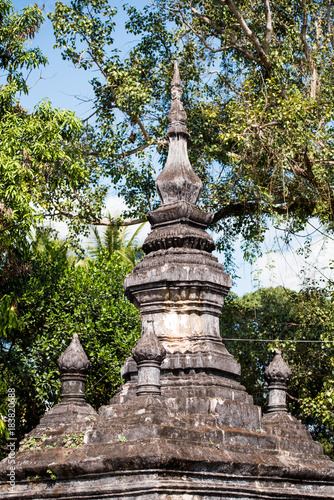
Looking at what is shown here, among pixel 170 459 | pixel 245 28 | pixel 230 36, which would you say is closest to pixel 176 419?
pixel 170 459

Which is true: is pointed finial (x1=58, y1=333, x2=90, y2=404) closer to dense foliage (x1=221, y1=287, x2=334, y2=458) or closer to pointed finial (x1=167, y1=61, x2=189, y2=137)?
pointed finial (x1=167, y1=61, x2=189, y2=137)

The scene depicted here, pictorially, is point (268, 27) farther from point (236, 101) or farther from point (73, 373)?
point (73, 373)

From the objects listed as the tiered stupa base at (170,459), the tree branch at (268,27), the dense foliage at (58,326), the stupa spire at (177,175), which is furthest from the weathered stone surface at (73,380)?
the tree branch at (268,27)

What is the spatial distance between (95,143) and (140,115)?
1.49 m

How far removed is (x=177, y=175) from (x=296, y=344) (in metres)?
7.89

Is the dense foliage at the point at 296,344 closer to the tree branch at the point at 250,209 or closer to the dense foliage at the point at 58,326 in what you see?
the tree branch at the point at 250,209

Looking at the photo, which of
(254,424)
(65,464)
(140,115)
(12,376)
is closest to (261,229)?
(140,115)

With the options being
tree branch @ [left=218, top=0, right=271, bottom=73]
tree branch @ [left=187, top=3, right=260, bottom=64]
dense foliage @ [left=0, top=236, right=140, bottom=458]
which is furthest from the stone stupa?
tree branch @ [left=187, top=3, right=260, bottom=64]

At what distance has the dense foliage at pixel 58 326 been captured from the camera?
13742 millimetres

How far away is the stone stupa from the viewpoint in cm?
569

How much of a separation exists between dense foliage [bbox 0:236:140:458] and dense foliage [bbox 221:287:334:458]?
2.95 metres

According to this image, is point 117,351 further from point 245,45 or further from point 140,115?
point 245,45

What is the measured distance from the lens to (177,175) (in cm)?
811

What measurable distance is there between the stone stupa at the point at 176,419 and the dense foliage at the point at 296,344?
14.3ft
